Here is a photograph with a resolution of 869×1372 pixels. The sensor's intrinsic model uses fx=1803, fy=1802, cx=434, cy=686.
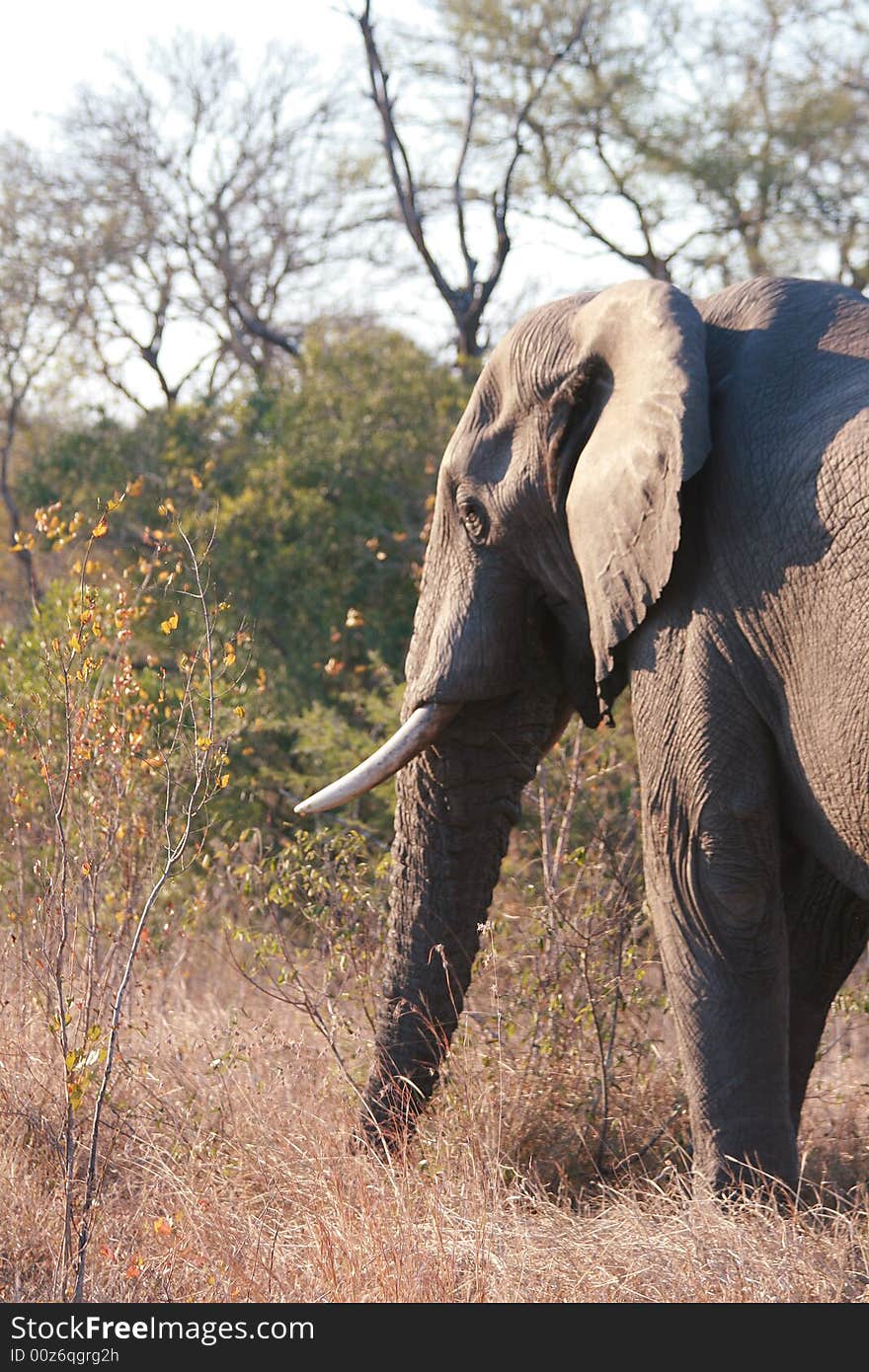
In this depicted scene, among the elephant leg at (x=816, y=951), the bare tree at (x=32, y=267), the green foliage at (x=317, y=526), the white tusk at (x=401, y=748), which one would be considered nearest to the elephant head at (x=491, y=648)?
the white tusk at (x=401, y=748)

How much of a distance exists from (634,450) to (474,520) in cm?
75

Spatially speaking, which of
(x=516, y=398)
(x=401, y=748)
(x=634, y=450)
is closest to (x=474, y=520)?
(x=516, y=398)

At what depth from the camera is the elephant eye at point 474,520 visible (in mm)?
4715

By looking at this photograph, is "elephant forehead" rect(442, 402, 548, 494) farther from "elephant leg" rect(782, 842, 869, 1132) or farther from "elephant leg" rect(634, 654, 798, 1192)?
"elephant leg" rect(782, 842, 869, 1132)

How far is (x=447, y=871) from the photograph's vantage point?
15.8 ft

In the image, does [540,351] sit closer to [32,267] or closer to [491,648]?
[491,648]

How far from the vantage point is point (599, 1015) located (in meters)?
5.17

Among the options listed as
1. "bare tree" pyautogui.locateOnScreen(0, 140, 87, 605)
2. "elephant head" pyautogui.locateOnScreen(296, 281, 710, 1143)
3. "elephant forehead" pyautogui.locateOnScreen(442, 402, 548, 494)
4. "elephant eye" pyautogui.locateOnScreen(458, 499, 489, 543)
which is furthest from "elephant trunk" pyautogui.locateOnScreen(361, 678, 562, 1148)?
"bare tree" pyautogui.locateOnScreen(0, 140, 87, 605)

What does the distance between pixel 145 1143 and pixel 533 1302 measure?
5.06 feet

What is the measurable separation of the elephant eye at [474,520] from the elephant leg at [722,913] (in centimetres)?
80

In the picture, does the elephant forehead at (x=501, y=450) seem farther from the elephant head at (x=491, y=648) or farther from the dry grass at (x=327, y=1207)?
the dry grass at (x=327, y=1207)

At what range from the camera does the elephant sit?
3.80 metres

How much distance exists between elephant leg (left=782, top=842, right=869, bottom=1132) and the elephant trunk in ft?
2.70
